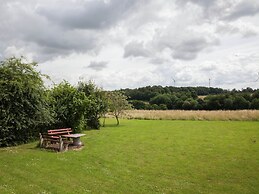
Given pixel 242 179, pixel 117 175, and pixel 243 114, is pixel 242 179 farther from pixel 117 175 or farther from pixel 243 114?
pixel 243 114

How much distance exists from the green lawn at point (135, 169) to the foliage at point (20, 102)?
3.43 meters

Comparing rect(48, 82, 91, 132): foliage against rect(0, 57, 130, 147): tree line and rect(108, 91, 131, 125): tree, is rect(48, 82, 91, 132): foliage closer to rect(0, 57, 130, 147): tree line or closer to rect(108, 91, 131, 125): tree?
rect(0, 57, 130, 147): tree line

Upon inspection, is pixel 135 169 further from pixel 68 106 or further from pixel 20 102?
pixel 68 106

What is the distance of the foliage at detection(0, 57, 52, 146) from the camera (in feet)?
63.2

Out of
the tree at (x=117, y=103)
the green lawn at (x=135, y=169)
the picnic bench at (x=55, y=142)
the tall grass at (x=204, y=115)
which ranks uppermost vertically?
the tree at (x=117, y=103)

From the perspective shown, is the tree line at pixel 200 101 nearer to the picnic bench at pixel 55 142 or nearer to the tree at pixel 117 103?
the tree at pixel 117 103

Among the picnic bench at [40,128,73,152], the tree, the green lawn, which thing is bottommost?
the green lawn

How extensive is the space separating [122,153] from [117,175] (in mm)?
4626

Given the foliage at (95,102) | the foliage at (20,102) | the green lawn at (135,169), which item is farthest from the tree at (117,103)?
the green lawn at (135,169)

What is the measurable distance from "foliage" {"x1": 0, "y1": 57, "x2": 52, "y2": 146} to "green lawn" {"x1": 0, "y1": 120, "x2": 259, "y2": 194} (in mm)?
3425

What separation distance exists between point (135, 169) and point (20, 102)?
11.5 metres

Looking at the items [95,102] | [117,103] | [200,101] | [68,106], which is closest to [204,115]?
[117,103]

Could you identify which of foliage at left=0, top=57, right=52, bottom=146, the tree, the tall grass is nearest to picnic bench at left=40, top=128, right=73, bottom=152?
foliage at left=0, top=57, right=52, bottom=146

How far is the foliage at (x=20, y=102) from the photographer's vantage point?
63.2ft
